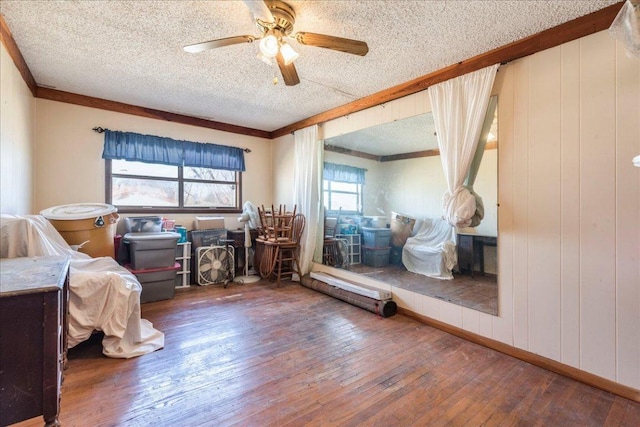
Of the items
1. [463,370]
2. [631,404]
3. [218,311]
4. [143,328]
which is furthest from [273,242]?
[631,404]

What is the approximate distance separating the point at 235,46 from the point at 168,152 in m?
2.36

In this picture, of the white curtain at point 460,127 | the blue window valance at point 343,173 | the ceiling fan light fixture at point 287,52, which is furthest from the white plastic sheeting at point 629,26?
the blue window valance at point 343,173

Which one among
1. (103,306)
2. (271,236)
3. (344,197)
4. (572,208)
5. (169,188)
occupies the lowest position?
(103,306)

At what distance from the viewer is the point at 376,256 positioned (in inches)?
164

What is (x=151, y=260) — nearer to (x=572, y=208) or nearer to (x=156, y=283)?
(x=156, y=283)

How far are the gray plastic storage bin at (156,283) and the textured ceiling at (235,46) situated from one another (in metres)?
2.14

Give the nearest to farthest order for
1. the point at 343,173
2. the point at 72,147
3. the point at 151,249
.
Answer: the point at 151,249 → the point at 72,147 → the point at 343,173

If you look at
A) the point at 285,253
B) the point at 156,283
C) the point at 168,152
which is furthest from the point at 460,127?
the point at 168,152

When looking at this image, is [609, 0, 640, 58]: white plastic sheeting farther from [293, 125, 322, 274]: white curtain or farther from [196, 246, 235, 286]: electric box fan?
[196, 246, 235, 286]: electric box fan

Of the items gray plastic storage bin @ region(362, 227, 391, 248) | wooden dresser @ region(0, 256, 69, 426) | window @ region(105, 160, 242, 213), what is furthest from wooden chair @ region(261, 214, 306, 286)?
wooden dresser @ region(0, 256, 69, 426)

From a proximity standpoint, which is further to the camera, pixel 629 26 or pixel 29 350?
pixel 629 26

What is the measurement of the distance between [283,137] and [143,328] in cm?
357

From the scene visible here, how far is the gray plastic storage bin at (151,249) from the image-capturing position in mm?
3312

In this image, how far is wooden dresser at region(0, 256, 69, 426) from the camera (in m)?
1.00
